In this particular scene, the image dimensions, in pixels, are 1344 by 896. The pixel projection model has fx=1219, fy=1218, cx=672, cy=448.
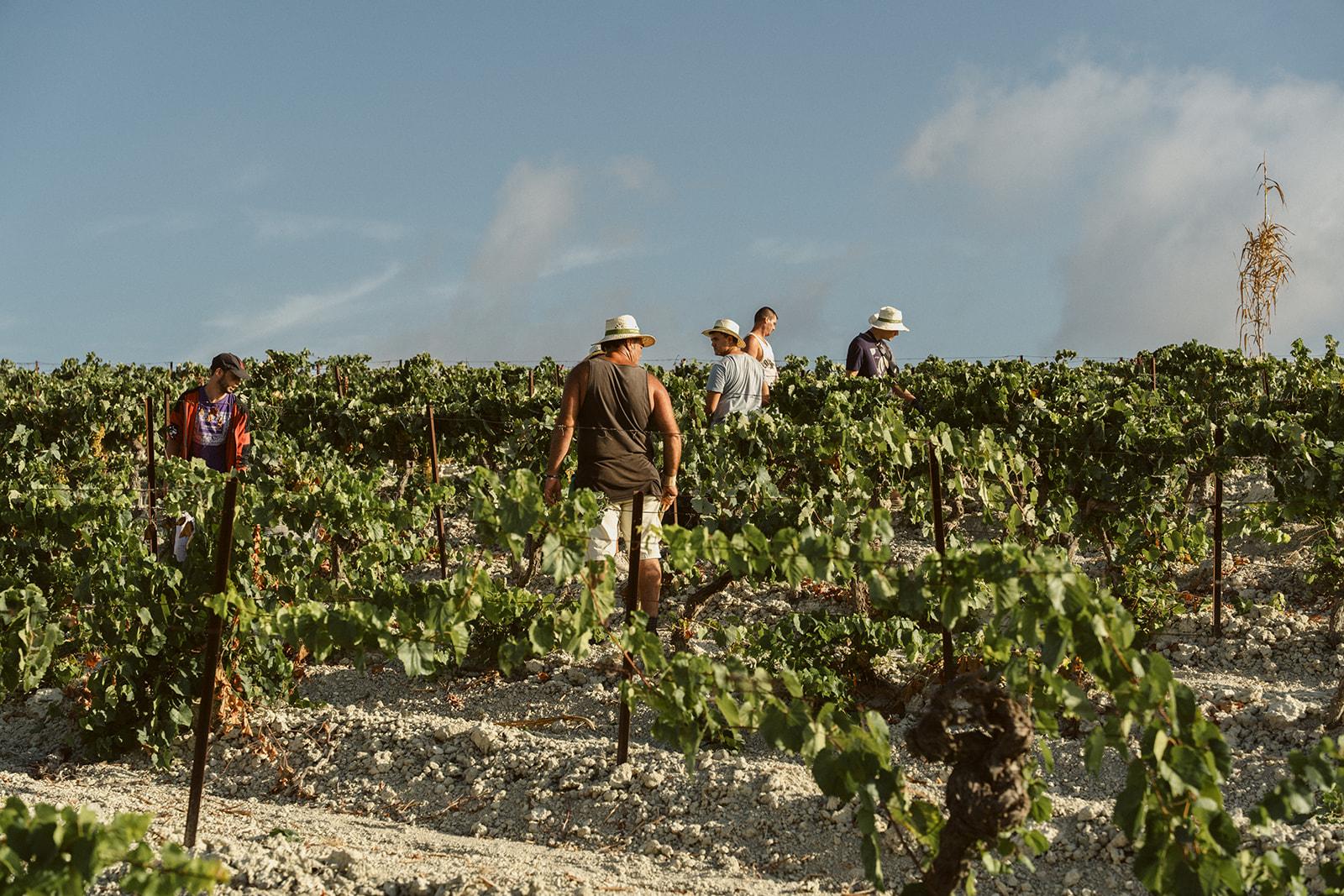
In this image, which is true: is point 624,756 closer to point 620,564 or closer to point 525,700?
point 525,700

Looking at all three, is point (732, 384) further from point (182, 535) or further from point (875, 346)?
point (182, 535)

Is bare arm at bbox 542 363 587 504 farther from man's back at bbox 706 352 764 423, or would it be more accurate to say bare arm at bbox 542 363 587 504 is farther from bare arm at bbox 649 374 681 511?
man's back at bbox 706 352 764 423

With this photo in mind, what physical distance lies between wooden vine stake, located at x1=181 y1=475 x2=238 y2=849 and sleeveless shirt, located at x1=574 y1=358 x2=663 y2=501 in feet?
6.07

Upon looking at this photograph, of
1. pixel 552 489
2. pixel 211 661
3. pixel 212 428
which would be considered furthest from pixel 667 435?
pixel 212 428

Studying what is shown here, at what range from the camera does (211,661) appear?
448cm

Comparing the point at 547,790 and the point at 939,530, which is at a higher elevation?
the point at 939,530

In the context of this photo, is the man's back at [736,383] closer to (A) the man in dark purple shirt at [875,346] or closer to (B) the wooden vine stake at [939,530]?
(A) the man in dark purple shirt at [875,346]

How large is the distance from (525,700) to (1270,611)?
4236 mm

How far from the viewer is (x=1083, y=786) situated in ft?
16.3

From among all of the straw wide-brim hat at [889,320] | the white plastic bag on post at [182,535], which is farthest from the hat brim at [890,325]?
the white plastic bag on post at [182,535]

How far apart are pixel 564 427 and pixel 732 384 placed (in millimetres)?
2304

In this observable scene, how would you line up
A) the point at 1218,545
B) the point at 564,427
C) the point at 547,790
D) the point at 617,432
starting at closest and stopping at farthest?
the point at 547,790
the point at 564,427
the point at 617,432
the point at 1218,545

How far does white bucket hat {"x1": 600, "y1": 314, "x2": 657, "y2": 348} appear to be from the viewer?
19.7ft

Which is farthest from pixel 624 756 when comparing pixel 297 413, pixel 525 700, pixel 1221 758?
pixel 297 413
